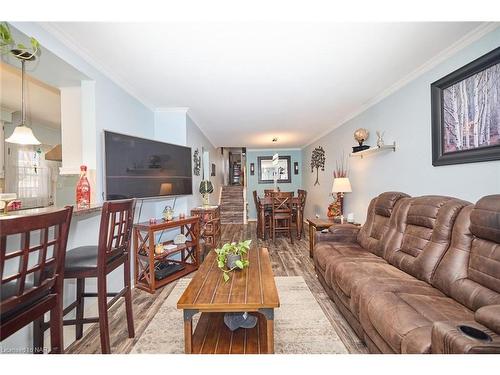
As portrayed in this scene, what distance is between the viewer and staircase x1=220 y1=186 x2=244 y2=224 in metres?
7.50

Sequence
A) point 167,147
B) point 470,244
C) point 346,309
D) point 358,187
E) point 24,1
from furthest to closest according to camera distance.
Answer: point 358,187, point 167,147, point 346,309, point 470,244, point 24,1

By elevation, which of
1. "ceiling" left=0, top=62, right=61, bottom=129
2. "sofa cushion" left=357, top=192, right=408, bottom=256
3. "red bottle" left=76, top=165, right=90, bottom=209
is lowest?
"sofa cushion" left=357, top=192, right=408, bottom=256

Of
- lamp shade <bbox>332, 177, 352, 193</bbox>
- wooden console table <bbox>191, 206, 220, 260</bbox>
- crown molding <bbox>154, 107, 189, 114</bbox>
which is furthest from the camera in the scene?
wooden console table <bbox>191, 206, 220, 260</bbox>

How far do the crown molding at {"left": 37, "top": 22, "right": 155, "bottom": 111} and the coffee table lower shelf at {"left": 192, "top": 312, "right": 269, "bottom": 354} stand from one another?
2420 millimetres

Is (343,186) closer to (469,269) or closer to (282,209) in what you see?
(282,209)

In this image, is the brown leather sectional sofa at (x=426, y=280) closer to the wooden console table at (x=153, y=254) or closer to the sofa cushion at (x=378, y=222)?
the sofa cushion at (x=378, y=222)

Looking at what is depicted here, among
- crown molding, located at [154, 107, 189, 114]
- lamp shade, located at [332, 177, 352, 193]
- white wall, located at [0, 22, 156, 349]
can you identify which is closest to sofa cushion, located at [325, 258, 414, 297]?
lamp shade, located at [332, 177, 352, 193]

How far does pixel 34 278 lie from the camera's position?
990 millimetres

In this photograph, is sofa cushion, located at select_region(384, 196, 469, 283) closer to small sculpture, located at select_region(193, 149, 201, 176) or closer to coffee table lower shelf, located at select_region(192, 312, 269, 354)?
coffee table lower shelf, located at select_region(192, 312, 269, 354)

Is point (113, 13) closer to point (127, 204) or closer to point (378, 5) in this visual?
point (127, 204)

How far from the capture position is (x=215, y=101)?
314 cm

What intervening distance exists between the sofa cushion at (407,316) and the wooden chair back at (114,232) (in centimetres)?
173

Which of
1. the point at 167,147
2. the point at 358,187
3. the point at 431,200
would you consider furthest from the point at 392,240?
the point at 167,147
